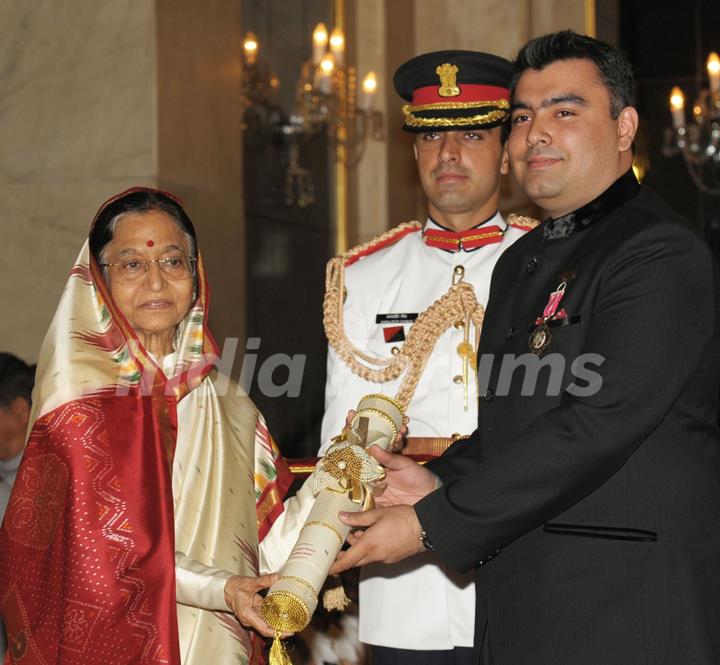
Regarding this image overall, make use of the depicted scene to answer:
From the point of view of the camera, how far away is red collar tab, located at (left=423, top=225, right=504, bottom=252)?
11.0ft

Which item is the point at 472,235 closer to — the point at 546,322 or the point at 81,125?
the point at 546,322

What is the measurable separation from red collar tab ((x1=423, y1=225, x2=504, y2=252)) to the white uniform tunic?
0.06 ft

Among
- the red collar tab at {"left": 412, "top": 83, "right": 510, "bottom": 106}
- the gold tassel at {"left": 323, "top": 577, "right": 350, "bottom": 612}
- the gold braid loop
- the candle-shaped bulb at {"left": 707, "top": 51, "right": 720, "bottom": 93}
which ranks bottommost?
the gold tassel at {"left": 323, "top": 577, "right": 350, "bottom": 612}

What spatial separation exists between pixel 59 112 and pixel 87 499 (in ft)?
10.6

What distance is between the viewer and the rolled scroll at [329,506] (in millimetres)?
2191

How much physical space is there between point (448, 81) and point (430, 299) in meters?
0.61

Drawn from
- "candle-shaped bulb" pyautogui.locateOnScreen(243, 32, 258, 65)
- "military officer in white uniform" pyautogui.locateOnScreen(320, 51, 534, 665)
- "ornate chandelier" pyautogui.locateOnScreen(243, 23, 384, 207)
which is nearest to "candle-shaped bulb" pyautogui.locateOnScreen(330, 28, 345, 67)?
"ornate chandelier" pyautogui.locateOnScreen(243, 23, 384, 207)

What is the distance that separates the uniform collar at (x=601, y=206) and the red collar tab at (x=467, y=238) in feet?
2.96

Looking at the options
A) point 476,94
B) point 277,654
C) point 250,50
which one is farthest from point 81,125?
point 277,654

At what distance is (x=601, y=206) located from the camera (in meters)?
2.38

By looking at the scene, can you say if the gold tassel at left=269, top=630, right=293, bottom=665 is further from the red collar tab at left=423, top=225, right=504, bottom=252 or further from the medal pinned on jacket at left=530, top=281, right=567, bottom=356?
the red collar tab at left=423, top=225, right=504, bottom=252

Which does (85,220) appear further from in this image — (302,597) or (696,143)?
(696,143)

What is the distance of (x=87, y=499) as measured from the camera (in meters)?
2.45

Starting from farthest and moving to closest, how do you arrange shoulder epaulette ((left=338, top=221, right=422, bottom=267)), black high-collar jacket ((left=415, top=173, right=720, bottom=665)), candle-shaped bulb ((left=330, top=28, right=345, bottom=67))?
candle-shaped bulb ((left=330, top=28, right=345, bottom=67)) → shoulder epaulette ((left=338, top=221, right=422, bottom=267)) → black high-collar jacket ((left=415, top=173, right=720, bottom=665))
